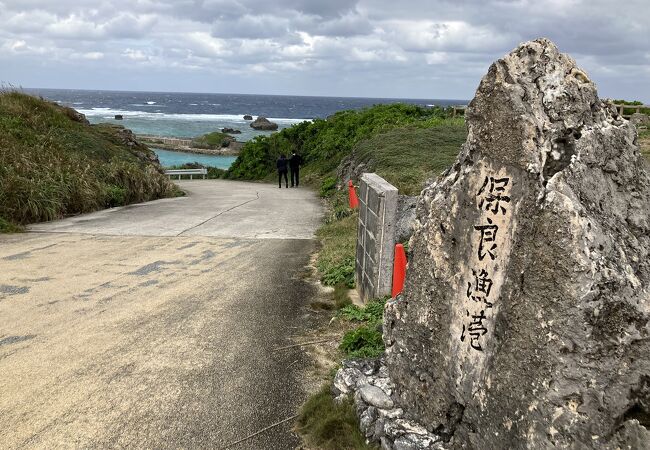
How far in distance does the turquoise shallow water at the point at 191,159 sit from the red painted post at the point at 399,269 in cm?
4227

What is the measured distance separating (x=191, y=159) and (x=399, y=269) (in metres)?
48.5

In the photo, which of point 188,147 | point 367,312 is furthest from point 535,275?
point 188,147

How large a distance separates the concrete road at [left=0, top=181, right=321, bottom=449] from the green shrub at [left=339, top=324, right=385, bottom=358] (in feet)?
1.75

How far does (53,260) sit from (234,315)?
412 centimetres

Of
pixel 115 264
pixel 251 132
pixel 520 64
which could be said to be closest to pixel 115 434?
pixel 520 64

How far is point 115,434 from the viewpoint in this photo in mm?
4363

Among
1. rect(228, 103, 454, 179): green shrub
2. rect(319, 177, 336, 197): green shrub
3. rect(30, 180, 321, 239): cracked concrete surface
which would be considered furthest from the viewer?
rect(228, 103, 454, 179): green shrub

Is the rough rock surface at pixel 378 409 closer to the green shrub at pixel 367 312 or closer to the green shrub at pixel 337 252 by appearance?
the green shrub at pixel 367 312

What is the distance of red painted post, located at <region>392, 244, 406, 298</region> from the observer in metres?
6.54

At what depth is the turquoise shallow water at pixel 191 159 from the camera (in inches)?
1933

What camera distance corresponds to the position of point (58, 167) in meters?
14.0

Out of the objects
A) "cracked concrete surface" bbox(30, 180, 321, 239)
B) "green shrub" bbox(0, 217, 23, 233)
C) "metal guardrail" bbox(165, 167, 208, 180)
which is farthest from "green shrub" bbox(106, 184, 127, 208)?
"metal guardrail" bbox(165, 167, 208, 180)

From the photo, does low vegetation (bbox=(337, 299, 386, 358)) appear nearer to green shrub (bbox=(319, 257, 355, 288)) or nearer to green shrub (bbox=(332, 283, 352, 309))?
green shrub (bbox=(332, 283, 352, 309))

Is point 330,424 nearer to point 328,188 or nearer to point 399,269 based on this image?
point 399,269
